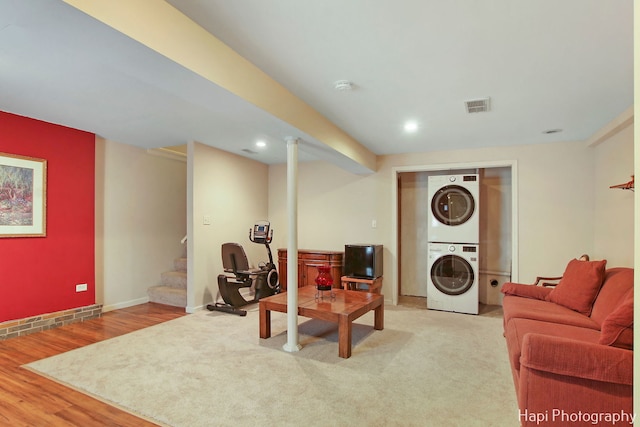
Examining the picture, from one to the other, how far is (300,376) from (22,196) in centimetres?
367

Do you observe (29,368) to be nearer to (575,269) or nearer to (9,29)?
(9,29)

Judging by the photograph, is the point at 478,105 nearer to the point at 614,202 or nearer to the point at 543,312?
the point at 543,312

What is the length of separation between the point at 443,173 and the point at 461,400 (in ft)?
12.4

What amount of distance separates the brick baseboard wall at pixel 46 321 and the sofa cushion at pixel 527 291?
5035mm

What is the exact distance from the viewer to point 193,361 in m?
3.05

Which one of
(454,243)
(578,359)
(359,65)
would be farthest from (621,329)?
(454,243)

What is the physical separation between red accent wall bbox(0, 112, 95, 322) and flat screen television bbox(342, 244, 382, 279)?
3536 mm

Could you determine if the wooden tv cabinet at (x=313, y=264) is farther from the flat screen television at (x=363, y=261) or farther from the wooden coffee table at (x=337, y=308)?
the wooden coffee table at (x=337, y=308)

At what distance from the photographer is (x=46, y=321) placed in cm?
392

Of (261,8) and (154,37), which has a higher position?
(261,8)

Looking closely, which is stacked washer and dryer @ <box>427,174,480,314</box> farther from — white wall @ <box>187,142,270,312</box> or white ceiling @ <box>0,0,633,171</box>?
white wall @ <box>187,142,270,312</box>

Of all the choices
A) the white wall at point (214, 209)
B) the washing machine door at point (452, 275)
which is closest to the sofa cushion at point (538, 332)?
the washing machine door at point (452, 275)

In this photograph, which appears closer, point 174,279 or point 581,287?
→ point 581,287

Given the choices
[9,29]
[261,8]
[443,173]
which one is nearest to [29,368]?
[9,29]
